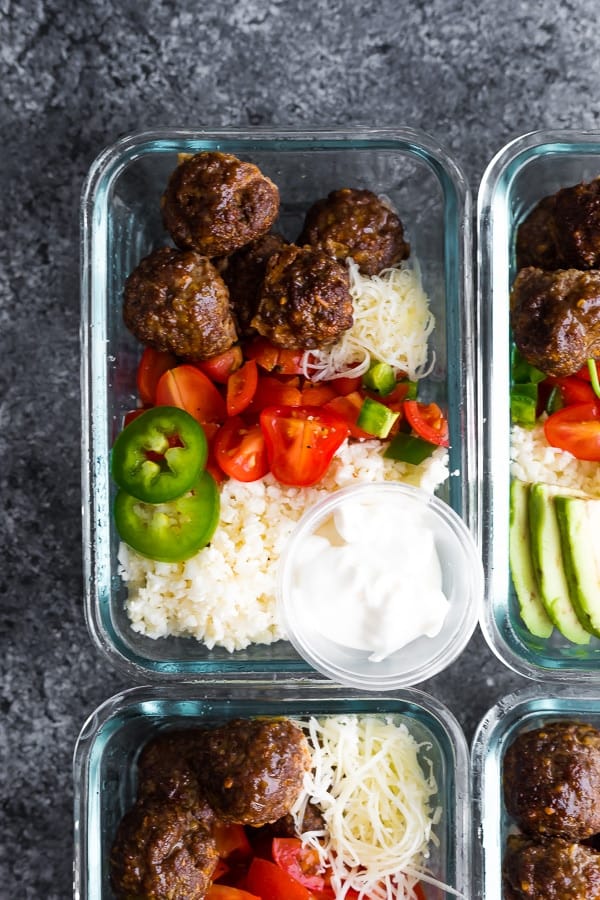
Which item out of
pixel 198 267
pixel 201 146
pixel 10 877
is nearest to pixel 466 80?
pixel 201 146

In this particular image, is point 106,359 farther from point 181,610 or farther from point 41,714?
point 41,714

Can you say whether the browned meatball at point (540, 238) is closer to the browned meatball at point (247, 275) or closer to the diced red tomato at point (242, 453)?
the browned meatball at point (247, 275)

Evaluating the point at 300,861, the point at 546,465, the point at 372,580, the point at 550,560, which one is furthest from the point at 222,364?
the point at 300,861

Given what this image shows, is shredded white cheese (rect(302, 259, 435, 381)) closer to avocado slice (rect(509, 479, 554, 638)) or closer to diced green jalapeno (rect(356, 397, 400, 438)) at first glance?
diced green jalapeno (rect(356, 397, 400, 438))

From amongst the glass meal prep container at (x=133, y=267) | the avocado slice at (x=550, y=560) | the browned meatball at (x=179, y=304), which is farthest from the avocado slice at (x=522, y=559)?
the browned meatball at (x=179, y=304)

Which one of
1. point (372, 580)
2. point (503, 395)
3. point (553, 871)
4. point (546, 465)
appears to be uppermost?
point (503, 395)

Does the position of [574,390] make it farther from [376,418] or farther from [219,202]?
[219,202]

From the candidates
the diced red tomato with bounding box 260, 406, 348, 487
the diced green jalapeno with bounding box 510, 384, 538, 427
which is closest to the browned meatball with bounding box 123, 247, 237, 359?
the diced red tomato with bounding box 260, 406, 348, 487

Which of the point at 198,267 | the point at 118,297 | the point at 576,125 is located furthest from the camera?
the point at 576,125
